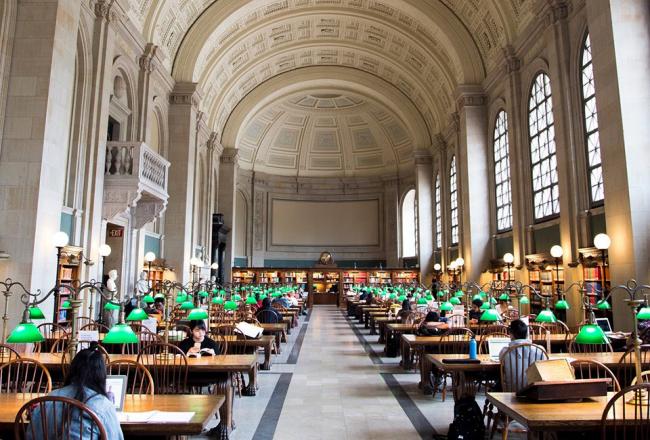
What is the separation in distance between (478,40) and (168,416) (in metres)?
19.6

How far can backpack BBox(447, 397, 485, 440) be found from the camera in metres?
→ 4.63

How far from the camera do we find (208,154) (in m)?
24.2

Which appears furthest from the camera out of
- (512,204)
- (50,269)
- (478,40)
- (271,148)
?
(271,148)

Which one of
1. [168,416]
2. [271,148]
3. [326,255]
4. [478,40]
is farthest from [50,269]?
[271,148]

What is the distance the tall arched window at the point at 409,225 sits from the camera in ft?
107

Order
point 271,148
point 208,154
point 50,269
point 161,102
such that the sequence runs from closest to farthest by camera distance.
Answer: point 50,269, point 161,102, point 208,154, point 271,148

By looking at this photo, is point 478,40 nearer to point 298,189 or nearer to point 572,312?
point 572,312

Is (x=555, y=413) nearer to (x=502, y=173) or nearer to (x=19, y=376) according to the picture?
(x=19, y=376)

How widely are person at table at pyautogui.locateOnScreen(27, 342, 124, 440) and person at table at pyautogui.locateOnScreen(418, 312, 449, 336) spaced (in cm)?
593

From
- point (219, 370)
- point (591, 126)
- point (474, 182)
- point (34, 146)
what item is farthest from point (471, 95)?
point (219, 370)

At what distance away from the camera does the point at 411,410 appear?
623 centimetres

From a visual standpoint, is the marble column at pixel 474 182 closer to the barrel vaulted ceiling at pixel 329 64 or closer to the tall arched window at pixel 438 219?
the barrel vaulted ceiling at pixel 329 64

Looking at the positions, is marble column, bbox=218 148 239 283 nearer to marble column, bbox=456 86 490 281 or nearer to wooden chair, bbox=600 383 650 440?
marble column, bbox=456 86 490 281

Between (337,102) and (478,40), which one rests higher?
(337,102)
